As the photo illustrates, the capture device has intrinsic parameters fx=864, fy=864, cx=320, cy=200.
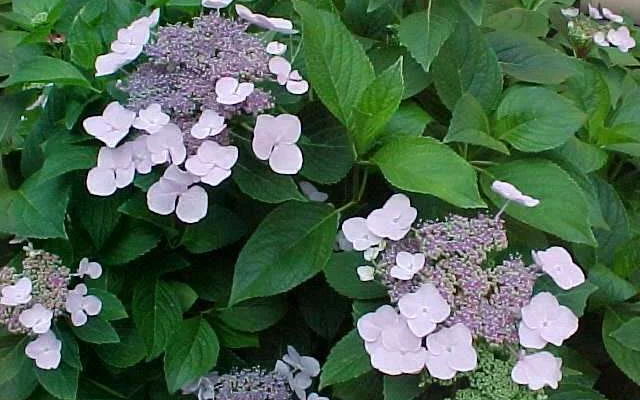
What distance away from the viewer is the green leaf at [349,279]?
33.6 inches

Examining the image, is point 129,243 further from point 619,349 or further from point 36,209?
point 619,349

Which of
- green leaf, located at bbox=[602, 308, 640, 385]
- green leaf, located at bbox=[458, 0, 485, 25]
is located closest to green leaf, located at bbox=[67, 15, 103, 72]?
green leaf, located at bbox=[458, 0, 485, 25]

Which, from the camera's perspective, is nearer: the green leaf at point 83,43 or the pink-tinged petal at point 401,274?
the pink-tinged petal at point 401,274

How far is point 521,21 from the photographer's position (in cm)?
122

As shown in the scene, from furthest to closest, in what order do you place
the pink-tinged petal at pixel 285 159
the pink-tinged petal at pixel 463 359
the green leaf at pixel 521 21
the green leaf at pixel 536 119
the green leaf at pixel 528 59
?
the green leaf at pixel 521 21 < the green leaf at pixel 528 59 < the green leaf at pixel 536 119 < the pink-tinged petal at pixel 285 159 < the pink-tinged petal at pixel 463 359

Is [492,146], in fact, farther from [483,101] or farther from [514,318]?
[514,318]

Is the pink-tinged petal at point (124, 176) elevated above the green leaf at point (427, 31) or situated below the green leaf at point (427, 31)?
below

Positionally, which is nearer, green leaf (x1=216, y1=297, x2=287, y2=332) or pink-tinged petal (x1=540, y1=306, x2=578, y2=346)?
pink-tinged petal (x1=540, y1=306, x2=578, y2=346)

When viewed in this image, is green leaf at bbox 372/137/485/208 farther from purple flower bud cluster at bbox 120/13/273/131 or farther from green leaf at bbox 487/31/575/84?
green leaf at bbox 487/31/575/84

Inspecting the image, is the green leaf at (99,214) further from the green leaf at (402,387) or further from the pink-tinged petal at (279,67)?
the green leaf at (402,387)

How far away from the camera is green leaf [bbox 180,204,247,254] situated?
0.92m

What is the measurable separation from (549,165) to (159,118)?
413 millimetres

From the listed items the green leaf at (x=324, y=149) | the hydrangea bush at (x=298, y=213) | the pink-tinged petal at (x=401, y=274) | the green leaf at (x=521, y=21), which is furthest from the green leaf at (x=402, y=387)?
the green leaf at (x=521, y=21)

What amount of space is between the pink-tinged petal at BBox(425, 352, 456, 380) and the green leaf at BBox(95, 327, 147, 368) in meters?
0.34
